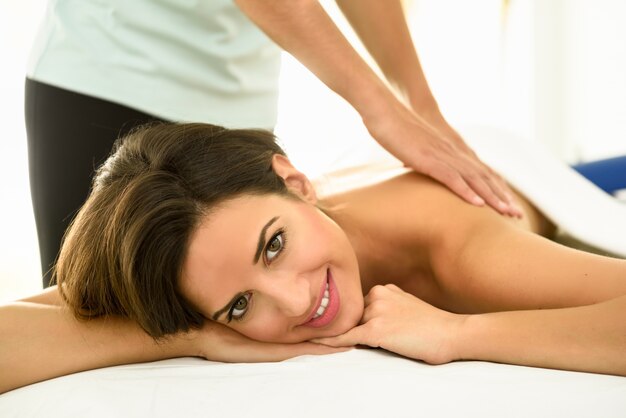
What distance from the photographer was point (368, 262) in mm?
1606

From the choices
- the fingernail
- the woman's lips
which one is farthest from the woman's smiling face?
the fingernail

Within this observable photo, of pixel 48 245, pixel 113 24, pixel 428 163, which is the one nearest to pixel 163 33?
pixel 113 24

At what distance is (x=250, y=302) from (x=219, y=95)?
2.22 ft

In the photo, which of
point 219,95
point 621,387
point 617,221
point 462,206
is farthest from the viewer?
point 219,95

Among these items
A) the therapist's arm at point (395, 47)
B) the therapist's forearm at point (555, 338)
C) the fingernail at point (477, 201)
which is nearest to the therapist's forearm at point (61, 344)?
the therapist's forearm at point (555, 338)

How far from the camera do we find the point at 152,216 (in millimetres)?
1221

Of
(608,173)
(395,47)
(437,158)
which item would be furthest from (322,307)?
(608,173)

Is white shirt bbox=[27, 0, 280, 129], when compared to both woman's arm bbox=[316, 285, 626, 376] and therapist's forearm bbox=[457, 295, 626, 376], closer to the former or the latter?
woman's arm bbox=[316, 285, 626, 376]

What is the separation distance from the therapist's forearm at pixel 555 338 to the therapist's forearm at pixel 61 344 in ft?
1.61

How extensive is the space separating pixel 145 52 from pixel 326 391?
95cm

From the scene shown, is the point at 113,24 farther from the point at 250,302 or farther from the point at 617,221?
the point at 617,221

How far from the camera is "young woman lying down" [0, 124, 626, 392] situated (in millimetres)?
1164

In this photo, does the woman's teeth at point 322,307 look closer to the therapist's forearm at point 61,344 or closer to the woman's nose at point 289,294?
the woman's nose at point 289,294

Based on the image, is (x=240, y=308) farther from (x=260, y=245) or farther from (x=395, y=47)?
(x=395, y=47)
